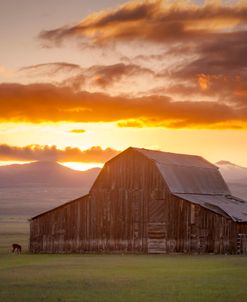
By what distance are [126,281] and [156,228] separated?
27.9 m

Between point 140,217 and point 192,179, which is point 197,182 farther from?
point 140,217

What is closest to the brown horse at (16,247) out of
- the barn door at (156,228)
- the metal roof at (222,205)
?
the barn door at (156,228)

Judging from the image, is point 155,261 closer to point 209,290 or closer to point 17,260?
point 17,260

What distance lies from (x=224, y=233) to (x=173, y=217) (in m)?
4.65

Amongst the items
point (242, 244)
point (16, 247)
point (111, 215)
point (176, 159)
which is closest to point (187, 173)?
point (176, 159)

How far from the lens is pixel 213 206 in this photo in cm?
6266

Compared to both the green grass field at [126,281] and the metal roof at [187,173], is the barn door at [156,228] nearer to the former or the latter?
the metal roof at [187,173]

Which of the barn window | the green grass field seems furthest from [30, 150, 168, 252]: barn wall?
the green grass field

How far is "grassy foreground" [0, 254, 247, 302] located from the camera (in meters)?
28.9

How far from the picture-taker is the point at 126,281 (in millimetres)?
34750

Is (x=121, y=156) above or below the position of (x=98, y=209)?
above

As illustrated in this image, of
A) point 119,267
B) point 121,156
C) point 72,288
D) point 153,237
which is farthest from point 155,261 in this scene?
point 72,288

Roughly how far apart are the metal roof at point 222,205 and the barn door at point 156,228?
1963mm

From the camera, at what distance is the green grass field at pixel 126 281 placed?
28.8 meters
